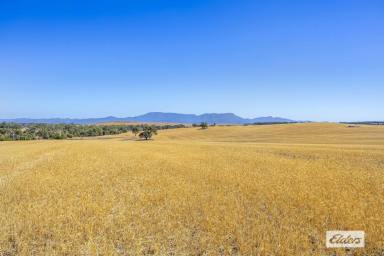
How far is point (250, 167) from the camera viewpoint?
22656mm

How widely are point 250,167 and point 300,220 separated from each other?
12510 mm

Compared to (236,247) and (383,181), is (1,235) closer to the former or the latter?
(236,247)

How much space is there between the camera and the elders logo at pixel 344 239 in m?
8.19

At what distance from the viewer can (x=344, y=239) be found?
27.9 ft

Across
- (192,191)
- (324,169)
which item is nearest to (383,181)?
(324,169)

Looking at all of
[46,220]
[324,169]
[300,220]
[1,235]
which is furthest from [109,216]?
[324,169]

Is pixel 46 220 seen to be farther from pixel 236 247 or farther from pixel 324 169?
pixel 324 169

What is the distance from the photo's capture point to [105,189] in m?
15.3

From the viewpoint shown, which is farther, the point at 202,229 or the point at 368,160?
the point at 368,160

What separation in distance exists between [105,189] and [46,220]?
17.3 feet

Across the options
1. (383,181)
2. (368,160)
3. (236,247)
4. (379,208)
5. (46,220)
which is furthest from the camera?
(368,160)

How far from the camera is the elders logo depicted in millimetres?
8188

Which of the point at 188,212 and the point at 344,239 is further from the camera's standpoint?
the point at 188,212

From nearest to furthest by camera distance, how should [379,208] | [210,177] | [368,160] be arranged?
[379,208], [210,177], [368,160]
